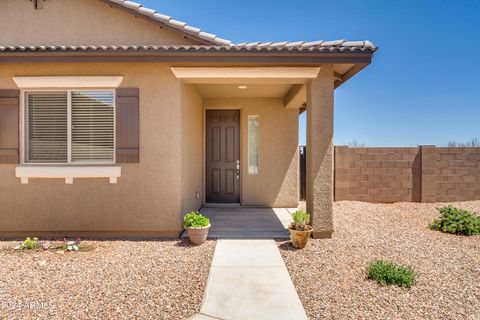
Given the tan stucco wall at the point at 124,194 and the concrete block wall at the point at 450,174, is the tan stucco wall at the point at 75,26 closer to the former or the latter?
the tan stucco wall at the point at 124,194

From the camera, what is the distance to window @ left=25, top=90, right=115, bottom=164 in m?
5.84

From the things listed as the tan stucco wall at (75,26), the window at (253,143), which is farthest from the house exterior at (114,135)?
the window at (253,143)

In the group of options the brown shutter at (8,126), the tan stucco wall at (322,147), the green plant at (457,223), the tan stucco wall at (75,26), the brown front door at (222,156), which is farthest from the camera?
the brown front door at (222,156)

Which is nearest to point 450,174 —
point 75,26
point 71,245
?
point 71,245

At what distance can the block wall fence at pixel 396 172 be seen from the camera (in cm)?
959

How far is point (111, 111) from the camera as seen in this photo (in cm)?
584

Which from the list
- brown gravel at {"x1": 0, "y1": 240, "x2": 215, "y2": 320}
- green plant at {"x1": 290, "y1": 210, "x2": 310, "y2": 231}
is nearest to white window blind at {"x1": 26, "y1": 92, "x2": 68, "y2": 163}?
brown gravel at {"x1": 0, "y1": 240, "x2": 215, "y2": 320}

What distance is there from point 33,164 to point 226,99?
5.14 metres

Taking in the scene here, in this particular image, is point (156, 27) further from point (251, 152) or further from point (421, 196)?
point (421, 196)

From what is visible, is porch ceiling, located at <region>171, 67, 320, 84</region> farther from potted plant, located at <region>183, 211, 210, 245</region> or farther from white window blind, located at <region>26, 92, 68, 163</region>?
potted plant, located at <region>183, 211, 210, 245</region>

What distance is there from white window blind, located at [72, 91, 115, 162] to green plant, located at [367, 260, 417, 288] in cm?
506

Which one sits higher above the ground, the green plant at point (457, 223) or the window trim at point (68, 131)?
the window trim at point (68, 131)

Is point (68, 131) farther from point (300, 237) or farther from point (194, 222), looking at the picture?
point (300, 237)

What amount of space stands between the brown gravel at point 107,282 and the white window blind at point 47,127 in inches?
71.4
